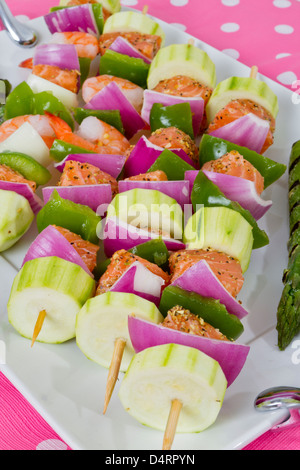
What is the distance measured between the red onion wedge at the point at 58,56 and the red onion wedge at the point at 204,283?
Result: 1.84m

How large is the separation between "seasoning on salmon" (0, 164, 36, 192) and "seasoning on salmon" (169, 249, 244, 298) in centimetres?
84

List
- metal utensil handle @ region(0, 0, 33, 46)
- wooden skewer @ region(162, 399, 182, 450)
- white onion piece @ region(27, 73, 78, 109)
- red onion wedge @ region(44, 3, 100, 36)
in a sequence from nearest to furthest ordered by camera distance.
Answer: wooden skewer @ region(162, 399, 182, 450)
white onion piece @ region(27, 73, 78, 109)
red onion wedge @ region(44, 3, 100, 36)
metal utensil handle @ region(0, 0, 33, 46)

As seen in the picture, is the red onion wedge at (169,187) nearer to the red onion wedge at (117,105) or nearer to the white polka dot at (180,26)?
the red onion wedge at (117,105)

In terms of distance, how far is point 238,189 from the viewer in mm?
2979

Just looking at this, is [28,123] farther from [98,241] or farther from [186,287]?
[186,287]

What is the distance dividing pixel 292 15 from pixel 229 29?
1.67 ft

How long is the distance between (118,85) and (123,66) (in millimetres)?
174

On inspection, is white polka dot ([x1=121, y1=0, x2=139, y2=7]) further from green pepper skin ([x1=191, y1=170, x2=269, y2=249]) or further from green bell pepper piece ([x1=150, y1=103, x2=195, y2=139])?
green pepper skin ([x1=191, y1=170, x2=269, y2=249])

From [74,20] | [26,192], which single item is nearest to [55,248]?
[26,192]

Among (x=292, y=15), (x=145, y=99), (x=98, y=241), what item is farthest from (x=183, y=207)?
(x=292, y=15)

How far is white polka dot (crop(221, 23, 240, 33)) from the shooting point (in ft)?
15.3

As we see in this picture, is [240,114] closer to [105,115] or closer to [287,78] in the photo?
[105,115]

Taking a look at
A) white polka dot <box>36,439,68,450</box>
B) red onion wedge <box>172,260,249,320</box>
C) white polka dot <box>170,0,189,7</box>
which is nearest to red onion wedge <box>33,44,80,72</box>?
white polka dot <box>170,0,189,7</box>
